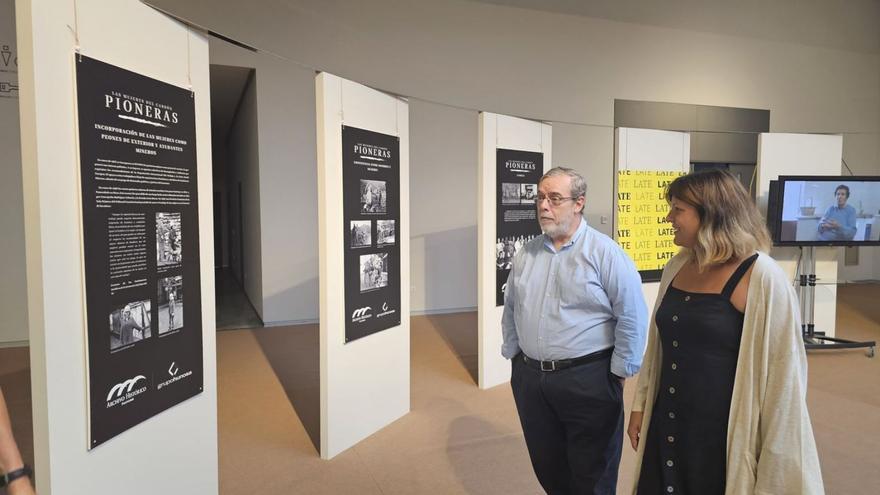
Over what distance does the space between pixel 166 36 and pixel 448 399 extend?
3690 millimetres

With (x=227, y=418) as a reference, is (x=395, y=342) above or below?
above

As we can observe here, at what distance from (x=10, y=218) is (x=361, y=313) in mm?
5817

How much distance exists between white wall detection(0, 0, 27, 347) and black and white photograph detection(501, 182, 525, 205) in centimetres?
610

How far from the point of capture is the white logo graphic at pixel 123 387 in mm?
2199

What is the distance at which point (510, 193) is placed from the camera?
5.56 metres

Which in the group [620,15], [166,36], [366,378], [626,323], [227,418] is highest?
[620,15]

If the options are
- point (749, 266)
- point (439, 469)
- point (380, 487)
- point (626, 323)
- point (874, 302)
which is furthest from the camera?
point (874, 302)

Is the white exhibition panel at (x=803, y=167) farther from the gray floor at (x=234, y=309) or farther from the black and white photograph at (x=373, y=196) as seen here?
the gray floor at (x=234, y=309)

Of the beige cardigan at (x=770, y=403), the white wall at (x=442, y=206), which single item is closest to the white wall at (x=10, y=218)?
the white wall at (x=442, y=206)

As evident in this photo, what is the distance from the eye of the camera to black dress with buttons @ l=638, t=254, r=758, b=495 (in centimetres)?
182

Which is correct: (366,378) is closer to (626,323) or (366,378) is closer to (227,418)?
(227,418)

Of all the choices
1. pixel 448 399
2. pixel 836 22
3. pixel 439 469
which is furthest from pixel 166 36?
pixel 836 22

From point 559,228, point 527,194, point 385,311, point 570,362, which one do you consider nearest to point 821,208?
point 527,194

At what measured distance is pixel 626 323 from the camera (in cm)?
244
